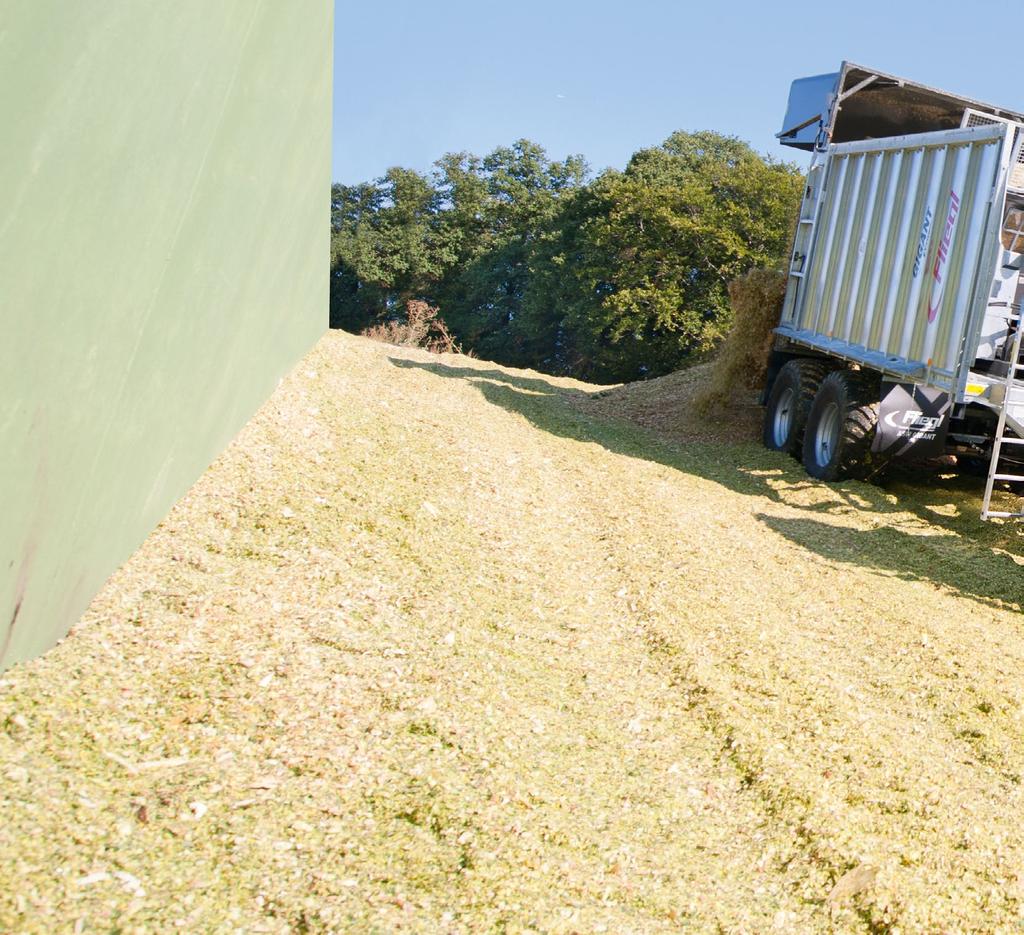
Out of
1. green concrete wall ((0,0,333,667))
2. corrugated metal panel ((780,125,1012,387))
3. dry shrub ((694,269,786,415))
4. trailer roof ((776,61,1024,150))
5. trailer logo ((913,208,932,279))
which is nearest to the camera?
green concrete wall ((0,0,333,667))

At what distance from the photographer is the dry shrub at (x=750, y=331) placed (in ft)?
43.6

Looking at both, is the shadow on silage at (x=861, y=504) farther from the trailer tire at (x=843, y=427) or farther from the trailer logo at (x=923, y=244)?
the trailer logo at (x=923, y=244)

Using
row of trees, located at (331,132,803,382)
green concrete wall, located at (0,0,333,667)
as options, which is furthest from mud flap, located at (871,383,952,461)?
row of trees, located at (331,132,803,382)

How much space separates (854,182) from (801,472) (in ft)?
10.4

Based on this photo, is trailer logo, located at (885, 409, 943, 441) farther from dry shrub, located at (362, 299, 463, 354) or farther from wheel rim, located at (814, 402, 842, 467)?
dry shrub, located at (362, 299, 463, 354)

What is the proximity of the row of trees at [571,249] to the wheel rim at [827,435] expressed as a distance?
1600 cm

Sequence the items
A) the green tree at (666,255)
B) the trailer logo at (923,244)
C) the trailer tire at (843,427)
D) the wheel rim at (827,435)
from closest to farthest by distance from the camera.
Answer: the trailer logo at (923,244), the trailer tire at (843,427), the wheel rim at (827,435), the green tree at (666,255)

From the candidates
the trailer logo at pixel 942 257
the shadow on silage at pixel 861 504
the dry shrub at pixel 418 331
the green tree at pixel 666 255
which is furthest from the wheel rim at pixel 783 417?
the dry shrub at pixel 418 331

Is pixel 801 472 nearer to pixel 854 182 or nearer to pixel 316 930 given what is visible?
pixel 854 182

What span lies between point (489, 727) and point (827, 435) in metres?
7.82

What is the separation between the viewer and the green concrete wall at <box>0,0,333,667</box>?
304 centimetres

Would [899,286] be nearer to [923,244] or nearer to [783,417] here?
[923,244]

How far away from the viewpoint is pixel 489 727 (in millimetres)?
4090

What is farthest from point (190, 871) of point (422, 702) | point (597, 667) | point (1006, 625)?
point (1006, 625)
